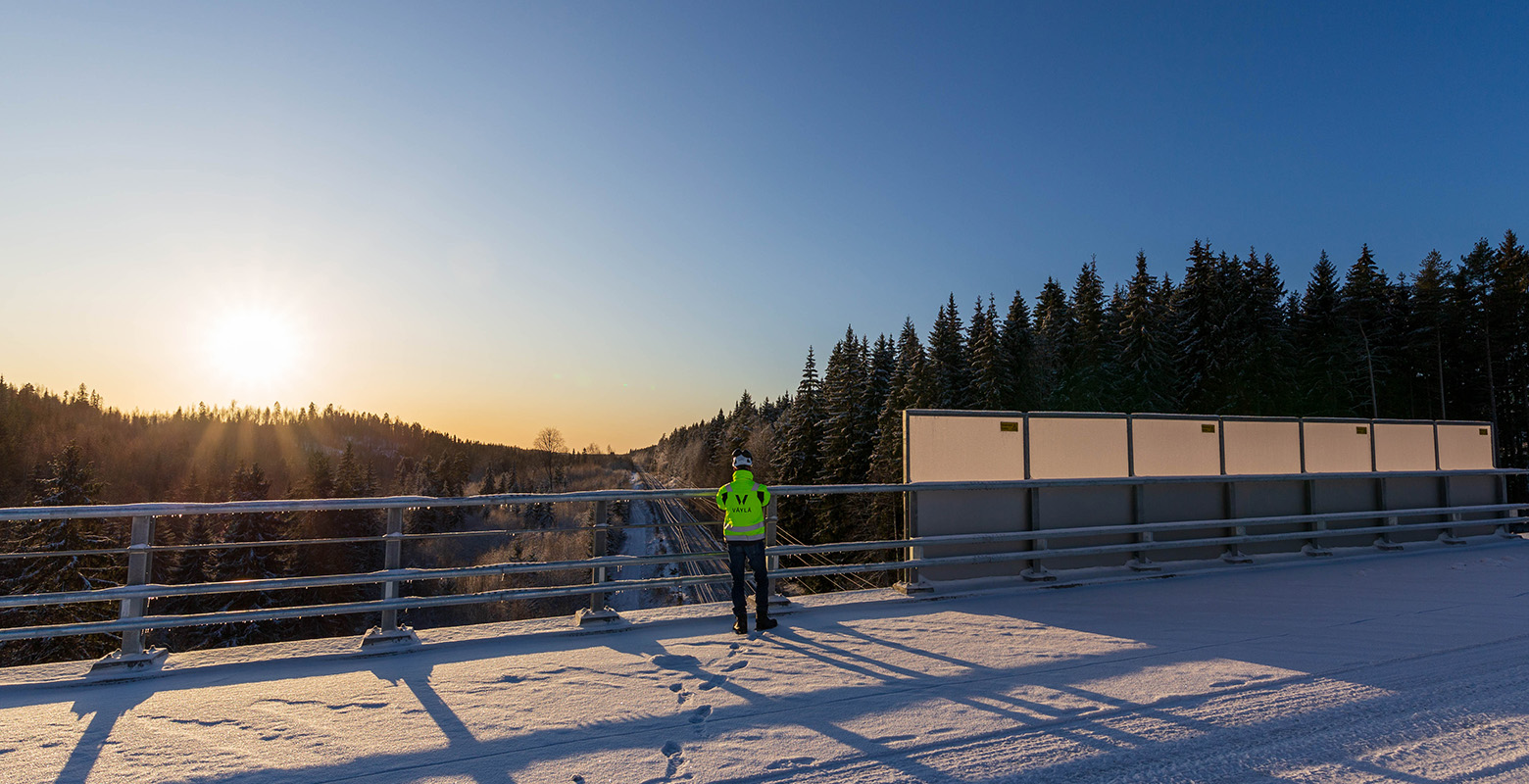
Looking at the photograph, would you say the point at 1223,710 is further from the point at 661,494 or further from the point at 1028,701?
the point at 661,494

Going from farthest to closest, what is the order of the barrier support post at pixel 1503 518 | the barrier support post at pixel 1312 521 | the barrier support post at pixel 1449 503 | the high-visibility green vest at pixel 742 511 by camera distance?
1. the barrier support post at pixel 1503 518
2. the barrier support post at pixel 1449 503
3. the barrier support post at pixel 1312 521
4. the high-visibility green vest at pixel 742 511

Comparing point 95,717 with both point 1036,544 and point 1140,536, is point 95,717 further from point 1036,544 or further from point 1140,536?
point 1140,536

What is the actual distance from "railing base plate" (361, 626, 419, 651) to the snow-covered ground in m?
0.20

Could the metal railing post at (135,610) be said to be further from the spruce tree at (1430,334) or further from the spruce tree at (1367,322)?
the spruce tree at (1430,334)

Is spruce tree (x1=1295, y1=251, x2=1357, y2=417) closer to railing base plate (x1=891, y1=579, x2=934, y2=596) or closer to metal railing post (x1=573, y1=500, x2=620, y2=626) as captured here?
railing base plate (x1=891, y1=579, x2=934, y2=596)

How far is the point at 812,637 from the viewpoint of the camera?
6406mm

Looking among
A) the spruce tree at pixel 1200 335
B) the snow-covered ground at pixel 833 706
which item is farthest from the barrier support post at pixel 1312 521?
the spruce tree at pixel 1200 335

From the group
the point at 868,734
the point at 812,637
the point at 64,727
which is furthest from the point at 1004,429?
the point at 64,727

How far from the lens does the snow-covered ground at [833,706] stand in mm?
3758

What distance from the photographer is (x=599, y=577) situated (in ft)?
22.0

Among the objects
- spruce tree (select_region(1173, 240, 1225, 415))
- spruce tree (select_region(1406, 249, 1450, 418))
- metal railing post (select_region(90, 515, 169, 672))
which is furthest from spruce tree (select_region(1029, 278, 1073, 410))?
metal railing post (select_region(90, 515, 169, 672))

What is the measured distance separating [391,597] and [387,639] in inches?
13.8

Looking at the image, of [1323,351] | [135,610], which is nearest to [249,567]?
[135,610]

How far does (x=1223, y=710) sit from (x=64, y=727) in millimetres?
7261
